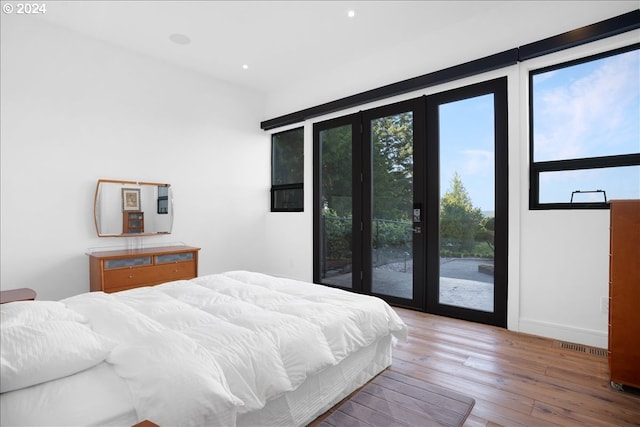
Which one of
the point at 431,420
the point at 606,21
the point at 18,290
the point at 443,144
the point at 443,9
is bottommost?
the point at 431,420

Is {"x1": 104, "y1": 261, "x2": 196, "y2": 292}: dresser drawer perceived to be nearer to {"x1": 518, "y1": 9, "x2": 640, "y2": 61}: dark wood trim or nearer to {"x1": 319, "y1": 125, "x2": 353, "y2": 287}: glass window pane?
{"x1": 319, "y1": 125, "x2": 353, "y2": 287}: glass window pane

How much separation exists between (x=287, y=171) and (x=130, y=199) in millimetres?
2253

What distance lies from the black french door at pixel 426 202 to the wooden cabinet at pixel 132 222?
94.5 inches

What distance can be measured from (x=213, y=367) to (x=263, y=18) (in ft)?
10.5

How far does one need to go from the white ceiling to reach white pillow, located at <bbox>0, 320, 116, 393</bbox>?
292 cm

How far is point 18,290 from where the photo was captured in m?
2.96

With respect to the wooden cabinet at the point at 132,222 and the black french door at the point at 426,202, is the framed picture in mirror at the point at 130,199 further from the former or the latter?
the black french door at the point at 426,202

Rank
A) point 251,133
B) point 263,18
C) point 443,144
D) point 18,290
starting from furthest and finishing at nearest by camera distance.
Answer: point 251,133, point 443,144, point 263,18, point 18,290

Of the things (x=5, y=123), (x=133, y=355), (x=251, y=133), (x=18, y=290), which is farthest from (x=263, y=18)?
(x=18, y=290)

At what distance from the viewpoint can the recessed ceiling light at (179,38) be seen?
3.53m

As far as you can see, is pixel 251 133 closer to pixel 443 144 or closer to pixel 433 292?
pixel 443 144

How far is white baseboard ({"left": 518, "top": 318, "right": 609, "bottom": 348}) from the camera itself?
8.50 ft

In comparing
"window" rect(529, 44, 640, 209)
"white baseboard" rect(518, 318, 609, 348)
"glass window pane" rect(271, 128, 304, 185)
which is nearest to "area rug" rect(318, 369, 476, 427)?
"white baseboard" rect(518, 318, 609, 348)

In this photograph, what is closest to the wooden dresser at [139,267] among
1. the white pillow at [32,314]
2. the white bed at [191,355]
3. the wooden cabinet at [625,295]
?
the white bed at [191,355]
